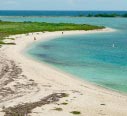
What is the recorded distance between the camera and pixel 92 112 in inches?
894

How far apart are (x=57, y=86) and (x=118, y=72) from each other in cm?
971

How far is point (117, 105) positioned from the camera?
24.5 metres

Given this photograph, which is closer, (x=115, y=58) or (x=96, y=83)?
(x=96, y=83)

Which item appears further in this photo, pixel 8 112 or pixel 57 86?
pixel 57 86

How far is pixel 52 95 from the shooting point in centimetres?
2678

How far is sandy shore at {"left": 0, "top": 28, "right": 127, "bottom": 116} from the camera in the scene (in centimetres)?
2309

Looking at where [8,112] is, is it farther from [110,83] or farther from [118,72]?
[118,72]

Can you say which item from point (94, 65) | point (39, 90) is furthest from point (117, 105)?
point (94, 65)

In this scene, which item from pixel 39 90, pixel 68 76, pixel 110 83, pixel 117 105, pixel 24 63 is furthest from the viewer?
pixel 24 63

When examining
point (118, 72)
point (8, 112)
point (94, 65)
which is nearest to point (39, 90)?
point (8, 112)

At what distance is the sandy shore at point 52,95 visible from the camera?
23.1m

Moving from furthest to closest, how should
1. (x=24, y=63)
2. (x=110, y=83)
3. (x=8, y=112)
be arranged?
(x=24, y=63) → (x=110, y=83) → (x=8, y=112)

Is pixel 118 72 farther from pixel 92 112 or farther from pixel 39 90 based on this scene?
pixel 92 112

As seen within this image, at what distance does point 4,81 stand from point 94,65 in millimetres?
14369
